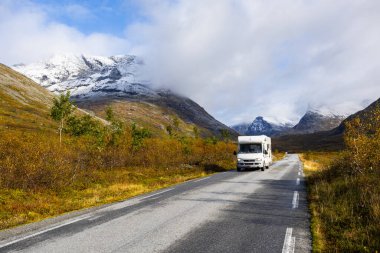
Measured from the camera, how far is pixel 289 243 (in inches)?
273

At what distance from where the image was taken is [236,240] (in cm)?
710

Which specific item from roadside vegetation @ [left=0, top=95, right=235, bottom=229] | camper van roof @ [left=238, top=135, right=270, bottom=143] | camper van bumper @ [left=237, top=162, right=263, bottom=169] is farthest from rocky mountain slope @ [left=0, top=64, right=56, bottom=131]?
camper van bumper @ [left=237, top=162, right=263, bottom=169]

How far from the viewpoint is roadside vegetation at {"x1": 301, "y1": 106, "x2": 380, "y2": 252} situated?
687 cm

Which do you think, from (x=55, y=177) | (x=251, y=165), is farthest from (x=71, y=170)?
(x=251, y=165)

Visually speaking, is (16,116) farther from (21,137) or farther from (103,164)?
(21,137)

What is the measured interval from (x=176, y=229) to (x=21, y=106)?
334 ft

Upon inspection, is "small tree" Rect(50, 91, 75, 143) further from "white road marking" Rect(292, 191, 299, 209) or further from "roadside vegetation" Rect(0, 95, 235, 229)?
"white road marking" Rect(292, 191, 299, 209)

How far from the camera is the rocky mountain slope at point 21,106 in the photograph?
73444 millimetres

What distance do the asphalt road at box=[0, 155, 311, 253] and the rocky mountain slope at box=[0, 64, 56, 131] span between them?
5707 centimetres

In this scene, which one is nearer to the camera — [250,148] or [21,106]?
[250,148]

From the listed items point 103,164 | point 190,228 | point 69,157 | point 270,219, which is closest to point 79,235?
point 190,228

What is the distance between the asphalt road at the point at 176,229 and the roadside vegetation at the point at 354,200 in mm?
451

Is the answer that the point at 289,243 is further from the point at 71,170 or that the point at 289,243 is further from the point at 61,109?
the point at 61,109

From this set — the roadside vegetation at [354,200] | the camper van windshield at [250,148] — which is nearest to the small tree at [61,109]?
the camper van windshield at [250,148]
